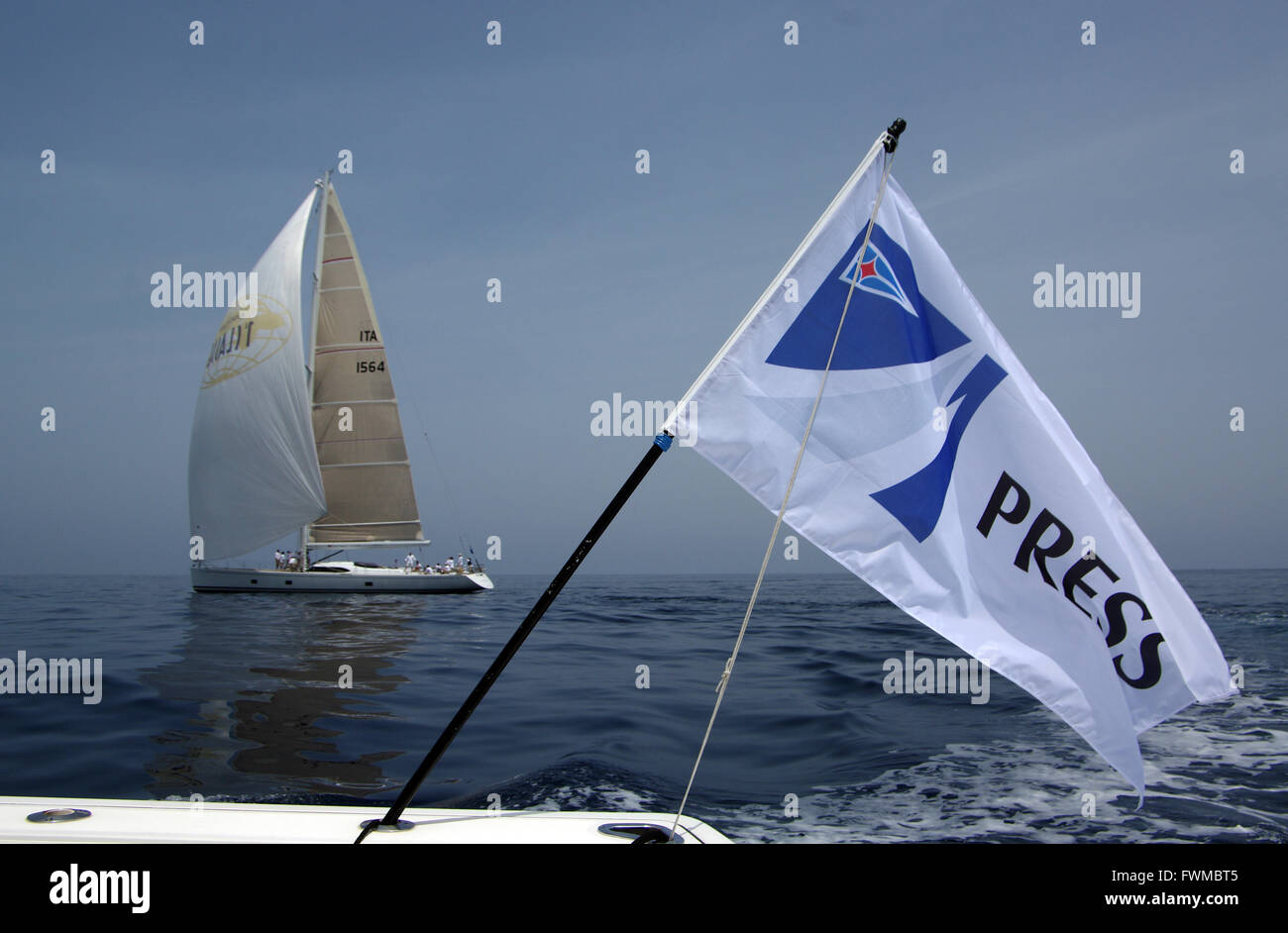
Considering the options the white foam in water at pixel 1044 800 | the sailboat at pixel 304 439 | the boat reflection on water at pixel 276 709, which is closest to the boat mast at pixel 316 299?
the sailboat at pixel 304 439

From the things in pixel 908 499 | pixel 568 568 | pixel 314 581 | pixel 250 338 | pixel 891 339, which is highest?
pixel 250 338

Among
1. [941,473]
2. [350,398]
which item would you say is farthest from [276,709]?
[350,398]


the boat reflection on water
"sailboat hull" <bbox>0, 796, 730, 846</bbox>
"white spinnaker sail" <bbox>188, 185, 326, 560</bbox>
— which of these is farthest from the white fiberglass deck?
"sailboat hull" <bbox>0, 796, 730, 846</bbox>

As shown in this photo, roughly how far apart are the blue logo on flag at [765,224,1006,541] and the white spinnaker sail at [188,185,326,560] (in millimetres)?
31438

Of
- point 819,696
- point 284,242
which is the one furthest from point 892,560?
point 284,242

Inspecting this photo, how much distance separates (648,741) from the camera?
8875mm

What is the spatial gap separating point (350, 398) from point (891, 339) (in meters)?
33.2

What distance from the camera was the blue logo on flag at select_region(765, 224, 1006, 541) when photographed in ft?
13.1

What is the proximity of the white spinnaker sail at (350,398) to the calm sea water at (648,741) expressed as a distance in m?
18.1

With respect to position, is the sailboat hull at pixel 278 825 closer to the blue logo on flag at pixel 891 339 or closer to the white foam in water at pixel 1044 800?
the blue logo on flag at pixel 891 339

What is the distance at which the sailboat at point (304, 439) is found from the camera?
1277 inches

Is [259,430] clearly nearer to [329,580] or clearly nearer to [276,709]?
[329,580]
